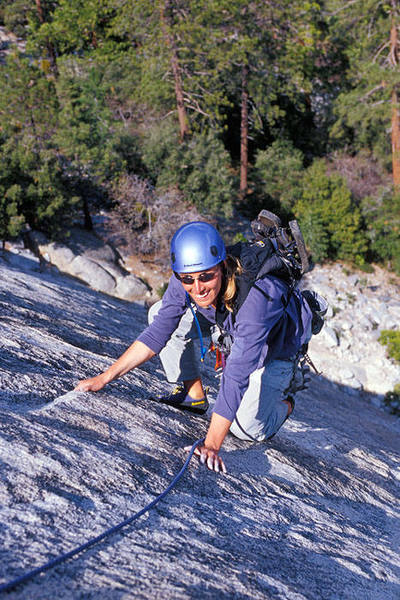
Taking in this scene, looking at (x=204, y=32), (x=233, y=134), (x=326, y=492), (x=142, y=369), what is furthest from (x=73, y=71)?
(x=326, y=492)

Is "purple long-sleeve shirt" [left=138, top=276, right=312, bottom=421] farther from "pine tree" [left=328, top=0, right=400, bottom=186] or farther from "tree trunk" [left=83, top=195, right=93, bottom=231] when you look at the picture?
"pine tree" [left=328, top=0, right=400, bottom=186]

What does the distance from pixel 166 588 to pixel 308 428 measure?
11.4ft

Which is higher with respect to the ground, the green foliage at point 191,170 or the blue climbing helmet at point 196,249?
the green foliage at point 191,170

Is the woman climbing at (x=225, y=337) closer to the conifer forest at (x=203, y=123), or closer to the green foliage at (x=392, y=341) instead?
the conifer forest at (x=203, y=123)

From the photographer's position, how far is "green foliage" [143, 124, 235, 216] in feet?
62.8

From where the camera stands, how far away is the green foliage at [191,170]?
19.1 metres

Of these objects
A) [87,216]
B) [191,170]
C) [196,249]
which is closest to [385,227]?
[191,170]

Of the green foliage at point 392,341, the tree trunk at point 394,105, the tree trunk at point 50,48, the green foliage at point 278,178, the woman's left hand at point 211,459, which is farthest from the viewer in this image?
the tree trunk at point 50,48

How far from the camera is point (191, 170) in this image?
19828mm

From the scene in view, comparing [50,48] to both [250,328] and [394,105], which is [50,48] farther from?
[250,328]

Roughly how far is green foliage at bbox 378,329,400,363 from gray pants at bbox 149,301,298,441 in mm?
12085

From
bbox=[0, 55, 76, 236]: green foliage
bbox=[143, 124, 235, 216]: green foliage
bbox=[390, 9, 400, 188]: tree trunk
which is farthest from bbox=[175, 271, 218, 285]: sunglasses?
bbox=[390, 9, 400, 188]: tree trunk

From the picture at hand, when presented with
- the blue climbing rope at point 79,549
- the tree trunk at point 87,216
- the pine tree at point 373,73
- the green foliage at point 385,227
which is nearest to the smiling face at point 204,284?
the blue climbing rope at point 79,549

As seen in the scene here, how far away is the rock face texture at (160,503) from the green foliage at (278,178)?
18.4 m
